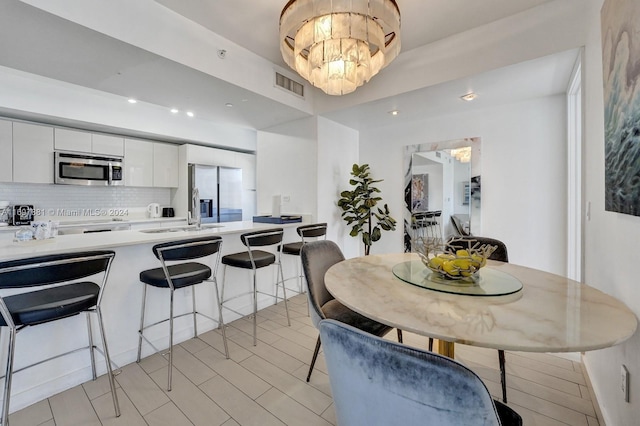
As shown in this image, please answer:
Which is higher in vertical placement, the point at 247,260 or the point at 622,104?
the point at 622,104

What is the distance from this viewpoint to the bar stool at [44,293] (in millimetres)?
1323

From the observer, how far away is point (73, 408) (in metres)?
1.69

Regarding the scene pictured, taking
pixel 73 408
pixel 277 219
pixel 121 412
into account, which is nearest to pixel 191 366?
pixel 121 412

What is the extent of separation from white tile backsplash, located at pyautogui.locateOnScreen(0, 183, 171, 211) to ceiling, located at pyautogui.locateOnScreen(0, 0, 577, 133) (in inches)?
85.7

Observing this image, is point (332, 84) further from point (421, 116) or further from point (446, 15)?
point (421, 116)

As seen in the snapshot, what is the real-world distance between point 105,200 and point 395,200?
176 inches

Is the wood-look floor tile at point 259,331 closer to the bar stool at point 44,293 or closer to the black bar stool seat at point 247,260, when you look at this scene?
the black bar stool seat at point 247,260

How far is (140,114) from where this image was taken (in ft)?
13.7

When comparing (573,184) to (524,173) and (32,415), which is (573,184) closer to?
(524,173)

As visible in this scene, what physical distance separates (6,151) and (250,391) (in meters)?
4.05

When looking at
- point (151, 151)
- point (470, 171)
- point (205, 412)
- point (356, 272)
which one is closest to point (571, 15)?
point (470, 171)

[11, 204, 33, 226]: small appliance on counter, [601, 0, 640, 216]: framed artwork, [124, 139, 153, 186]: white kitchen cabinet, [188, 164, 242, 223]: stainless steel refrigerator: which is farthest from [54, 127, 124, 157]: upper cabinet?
[601, 0, 640, 216]: framed artwork

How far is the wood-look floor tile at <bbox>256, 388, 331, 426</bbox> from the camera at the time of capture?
1584 mm

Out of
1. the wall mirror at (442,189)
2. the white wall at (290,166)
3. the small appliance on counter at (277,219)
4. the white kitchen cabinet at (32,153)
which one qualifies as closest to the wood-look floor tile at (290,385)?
the small appliance on counter at (277,219)
